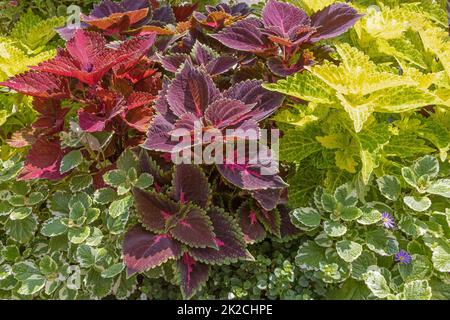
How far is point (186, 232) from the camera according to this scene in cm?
121

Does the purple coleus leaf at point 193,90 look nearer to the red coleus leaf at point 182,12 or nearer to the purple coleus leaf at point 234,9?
the purple coleus leaf at point 234,9

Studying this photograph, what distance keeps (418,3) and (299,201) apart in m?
0.86

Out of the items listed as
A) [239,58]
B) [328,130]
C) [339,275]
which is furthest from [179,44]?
[339,275]


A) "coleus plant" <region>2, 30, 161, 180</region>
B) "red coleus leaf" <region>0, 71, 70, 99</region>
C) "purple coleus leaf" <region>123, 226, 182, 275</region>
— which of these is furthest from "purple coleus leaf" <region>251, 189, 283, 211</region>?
"red coleus leaf" <region>0, 71, 70, 99</region>

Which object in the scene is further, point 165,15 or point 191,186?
point 165,15

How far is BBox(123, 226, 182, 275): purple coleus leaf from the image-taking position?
3.74 feet

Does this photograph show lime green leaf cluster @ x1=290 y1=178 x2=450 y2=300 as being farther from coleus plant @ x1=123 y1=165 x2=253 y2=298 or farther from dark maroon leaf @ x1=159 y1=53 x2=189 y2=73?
dark maroon leaf @ x1=159 y1=53 x2=189 y2=73

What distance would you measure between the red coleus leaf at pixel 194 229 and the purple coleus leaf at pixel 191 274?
0.17 feet

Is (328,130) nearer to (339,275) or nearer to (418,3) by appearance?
(339,275)

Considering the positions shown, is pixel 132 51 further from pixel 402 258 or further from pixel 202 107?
pixel 402 258

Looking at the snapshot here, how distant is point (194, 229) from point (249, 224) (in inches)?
6.2

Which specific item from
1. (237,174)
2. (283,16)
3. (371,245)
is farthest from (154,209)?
(283,16)

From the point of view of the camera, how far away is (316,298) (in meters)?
1.28

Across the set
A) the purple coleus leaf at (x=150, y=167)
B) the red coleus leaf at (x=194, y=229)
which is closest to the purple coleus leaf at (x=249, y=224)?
the red coleus leaf at (x=194, y=229)
